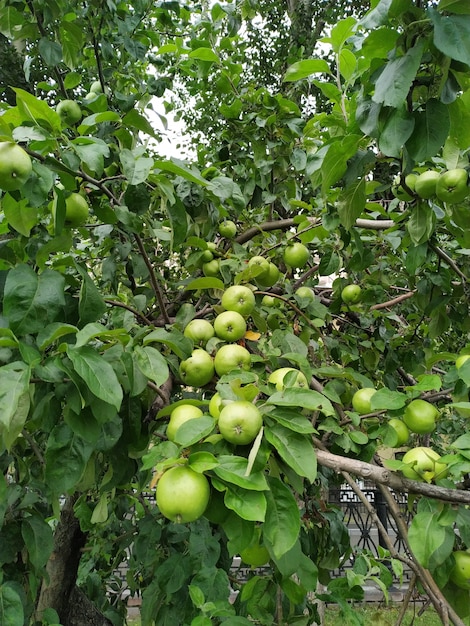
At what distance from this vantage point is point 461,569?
1229mm

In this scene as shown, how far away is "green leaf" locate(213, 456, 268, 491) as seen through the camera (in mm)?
903

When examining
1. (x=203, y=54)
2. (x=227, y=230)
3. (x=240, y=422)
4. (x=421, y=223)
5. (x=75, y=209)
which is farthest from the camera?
(x=227, y=230)

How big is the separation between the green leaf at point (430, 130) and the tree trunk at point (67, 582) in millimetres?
2503

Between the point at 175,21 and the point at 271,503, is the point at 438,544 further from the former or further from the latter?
the point at 175,21

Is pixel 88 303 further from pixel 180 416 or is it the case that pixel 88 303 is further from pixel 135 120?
pixel 135 120

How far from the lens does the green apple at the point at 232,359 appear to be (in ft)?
4.58

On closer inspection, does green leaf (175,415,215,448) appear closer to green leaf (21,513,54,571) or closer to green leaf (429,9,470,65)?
green leaf (429,9,470,65)

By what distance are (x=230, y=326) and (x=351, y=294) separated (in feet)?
3.58

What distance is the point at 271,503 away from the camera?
Answer: 0.99 meters

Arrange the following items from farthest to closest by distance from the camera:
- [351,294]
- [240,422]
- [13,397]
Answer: [351,294], [240,422], [13,397]

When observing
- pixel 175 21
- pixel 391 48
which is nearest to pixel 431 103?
pixel 391 48

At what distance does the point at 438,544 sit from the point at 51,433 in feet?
3.02

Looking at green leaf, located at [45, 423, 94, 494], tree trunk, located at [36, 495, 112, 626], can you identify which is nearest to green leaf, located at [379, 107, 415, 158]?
green leaf, located at [45, 423, 94, 494]

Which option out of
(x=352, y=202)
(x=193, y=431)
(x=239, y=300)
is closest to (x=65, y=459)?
(x=193, y=431)
